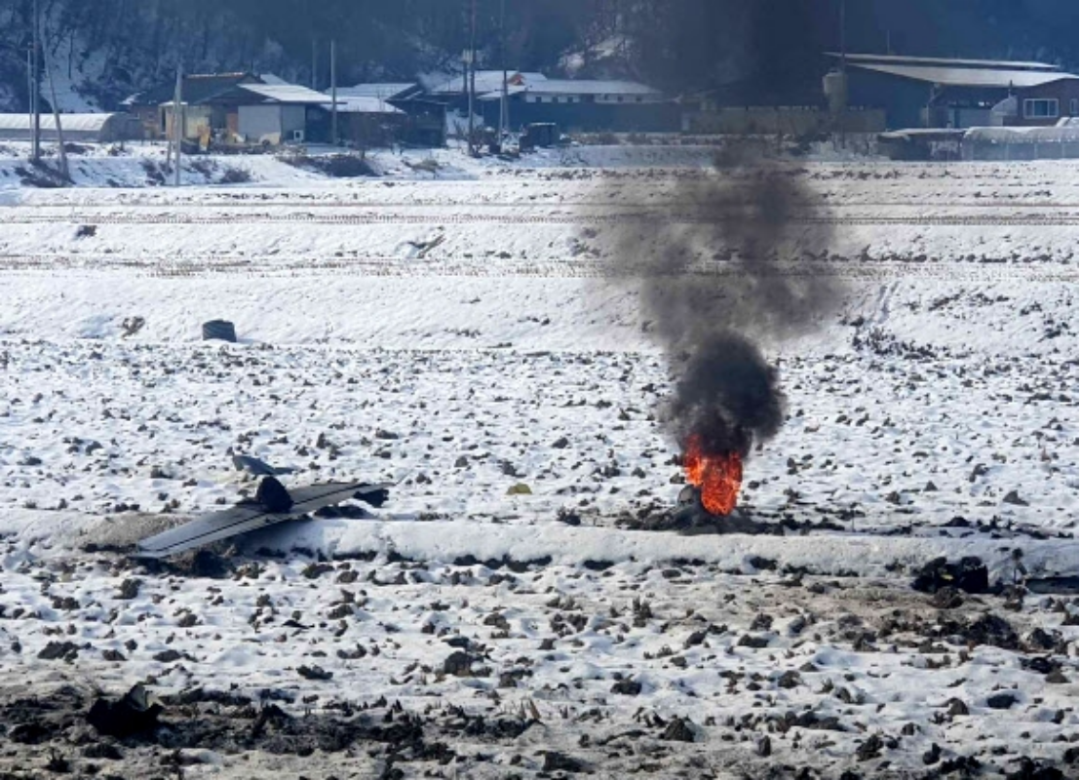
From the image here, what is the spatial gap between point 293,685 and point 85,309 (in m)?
30.5

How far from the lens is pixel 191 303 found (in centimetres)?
4131

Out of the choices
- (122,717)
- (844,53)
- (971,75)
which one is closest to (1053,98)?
(971,75)

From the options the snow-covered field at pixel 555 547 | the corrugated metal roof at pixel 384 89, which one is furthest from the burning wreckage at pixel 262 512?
the corrugated metal roof at pixel 384 89

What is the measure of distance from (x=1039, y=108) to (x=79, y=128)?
219ft

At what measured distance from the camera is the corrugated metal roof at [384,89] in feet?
331

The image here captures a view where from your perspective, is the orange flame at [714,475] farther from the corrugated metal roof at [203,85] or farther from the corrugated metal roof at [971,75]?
the corrugated metal roof at [203,85]

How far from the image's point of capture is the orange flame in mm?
17562

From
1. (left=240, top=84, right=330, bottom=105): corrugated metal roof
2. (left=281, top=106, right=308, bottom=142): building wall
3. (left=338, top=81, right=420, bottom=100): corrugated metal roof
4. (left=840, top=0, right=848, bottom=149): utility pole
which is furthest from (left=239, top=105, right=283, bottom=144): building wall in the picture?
(left=840, top=0, right=848, bottom=149): utility pole

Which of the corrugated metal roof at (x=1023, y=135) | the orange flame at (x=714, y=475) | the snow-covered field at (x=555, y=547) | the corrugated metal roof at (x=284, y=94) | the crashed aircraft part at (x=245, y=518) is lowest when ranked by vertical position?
the snow-covered field at (x=555, y=547)

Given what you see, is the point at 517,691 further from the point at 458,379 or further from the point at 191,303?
the point at 191,303

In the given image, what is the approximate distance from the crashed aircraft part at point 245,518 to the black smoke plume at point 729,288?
330 centimetres

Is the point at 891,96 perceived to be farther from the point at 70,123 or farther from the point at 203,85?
the point at 70,123

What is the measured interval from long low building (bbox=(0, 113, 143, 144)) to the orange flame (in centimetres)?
9041

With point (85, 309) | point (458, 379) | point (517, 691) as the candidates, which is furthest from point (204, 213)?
point (517, 691)
